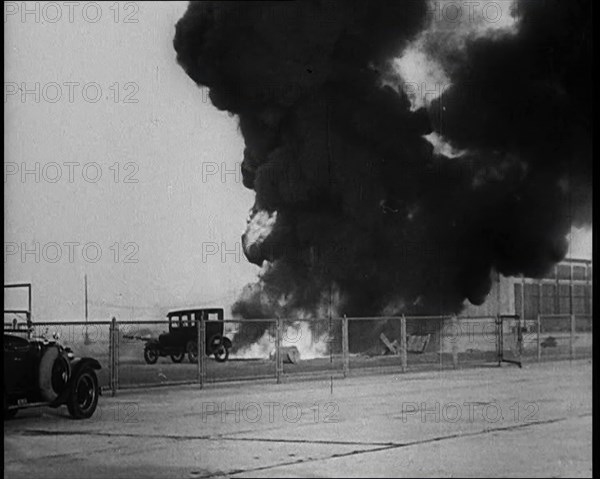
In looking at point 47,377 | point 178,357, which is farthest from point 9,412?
point 178,357

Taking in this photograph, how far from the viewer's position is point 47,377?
7.14 metres

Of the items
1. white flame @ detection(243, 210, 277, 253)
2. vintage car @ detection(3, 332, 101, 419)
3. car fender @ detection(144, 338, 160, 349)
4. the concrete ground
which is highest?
white flame @ detection(243, 210, 277, 253)

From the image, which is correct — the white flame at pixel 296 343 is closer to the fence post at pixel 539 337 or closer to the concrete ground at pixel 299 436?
Result: the concrete ground at pixel 299 436

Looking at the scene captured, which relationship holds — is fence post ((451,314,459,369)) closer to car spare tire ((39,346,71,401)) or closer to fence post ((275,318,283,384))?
fence post ((275,318,283,384))

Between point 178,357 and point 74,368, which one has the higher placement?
point 178,357

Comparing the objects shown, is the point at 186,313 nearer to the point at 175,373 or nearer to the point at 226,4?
the point at 175,373

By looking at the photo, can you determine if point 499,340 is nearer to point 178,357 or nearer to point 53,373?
point 178,357

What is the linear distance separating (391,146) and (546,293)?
6.65 feet

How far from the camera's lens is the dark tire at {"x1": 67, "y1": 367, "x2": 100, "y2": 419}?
7242 millimetres

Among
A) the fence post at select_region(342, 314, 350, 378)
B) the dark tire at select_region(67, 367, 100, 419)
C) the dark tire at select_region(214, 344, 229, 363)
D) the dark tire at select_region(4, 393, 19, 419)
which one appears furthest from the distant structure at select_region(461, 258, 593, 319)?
the dark tire at select_region(4, 393, 19, 419)

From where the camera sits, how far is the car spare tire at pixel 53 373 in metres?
7.03

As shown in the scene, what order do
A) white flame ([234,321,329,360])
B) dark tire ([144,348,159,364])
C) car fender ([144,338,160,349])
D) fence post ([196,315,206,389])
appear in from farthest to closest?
dark tire ([144,348,159,364]) → car fender ([144,338,160,349]) → white flame ([234,321,329,360]) → fence post ([196,315,206,389])

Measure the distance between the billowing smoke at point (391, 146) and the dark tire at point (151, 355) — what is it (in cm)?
85

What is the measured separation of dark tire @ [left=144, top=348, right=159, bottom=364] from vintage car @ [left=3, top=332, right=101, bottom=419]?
1.84 ft
